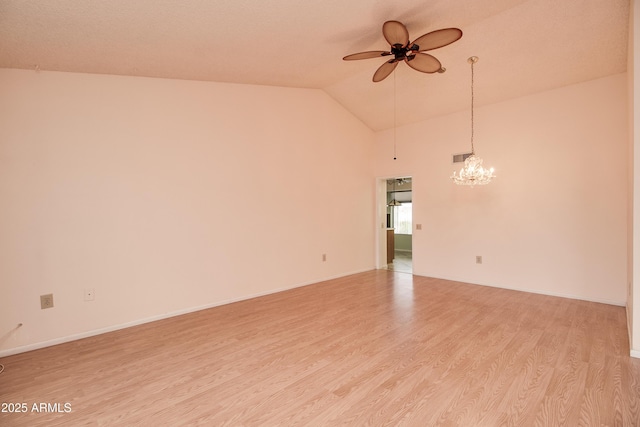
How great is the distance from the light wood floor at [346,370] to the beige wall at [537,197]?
838mm

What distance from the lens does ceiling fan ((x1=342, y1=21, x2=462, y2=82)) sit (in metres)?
2.49

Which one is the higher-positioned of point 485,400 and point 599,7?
point 599,7

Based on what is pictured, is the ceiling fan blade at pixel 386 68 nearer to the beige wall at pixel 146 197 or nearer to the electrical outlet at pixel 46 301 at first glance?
the beige wall at pixel 146 197

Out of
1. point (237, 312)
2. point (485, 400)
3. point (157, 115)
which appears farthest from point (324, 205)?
point (485, 400)

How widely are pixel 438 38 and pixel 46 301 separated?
14.5 feet

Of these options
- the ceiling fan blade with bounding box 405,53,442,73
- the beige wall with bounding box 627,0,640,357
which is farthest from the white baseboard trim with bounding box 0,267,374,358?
the beige wall with bounding box 627,0,640,357

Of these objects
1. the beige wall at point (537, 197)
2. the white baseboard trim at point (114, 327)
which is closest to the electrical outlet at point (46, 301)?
the white baseboard trim at point (114, 327)

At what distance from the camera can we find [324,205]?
5.41m

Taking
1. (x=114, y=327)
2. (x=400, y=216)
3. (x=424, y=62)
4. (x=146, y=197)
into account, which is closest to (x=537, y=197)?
(x=424, y=62)

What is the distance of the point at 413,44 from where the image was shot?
2730mm

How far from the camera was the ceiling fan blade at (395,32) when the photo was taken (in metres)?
2.47

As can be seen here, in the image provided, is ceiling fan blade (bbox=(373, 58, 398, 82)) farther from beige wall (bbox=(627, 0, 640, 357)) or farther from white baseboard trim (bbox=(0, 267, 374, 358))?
white baseboard trim (bbox=(0, 267, 374, 358))

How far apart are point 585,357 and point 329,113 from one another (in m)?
4.78

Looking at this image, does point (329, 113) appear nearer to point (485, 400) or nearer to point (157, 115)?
point (157, 115)
